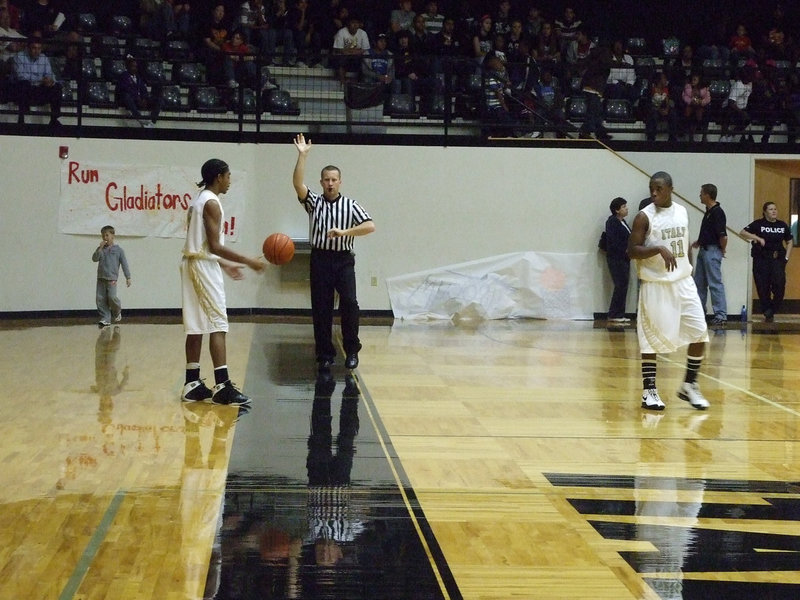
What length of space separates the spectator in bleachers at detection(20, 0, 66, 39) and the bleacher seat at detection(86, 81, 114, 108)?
1.31 meters

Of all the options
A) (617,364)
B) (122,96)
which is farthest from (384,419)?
(122,96)

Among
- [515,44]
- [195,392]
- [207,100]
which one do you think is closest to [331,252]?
[195,392]

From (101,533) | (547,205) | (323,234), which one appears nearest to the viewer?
(101,533)

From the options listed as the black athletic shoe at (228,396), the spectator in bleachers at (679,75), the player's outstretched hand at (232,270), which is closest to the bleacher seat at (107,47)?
the spectator in bleachers at (679,75)

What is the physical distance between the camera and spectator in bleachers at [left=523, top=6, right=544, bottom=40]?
18.5 metres

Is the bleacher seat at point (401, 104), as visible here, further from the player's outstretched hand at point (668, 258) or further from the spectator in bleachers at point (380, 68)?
the player's outstretched hand at point (668, 258)

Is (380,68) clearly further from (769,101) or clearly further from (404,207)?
(769,101)

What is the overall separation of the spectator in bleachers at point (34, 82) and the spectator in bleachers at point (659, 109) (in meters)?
9.15

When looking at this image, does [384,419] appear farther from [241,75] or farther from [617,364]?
[241,75]

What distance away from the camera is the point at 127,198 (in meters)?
15.7

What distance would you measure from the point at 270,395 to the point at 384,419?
1308 millimetres

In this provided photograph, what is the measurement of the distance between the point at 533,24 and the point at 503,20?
→ 1.94 ft

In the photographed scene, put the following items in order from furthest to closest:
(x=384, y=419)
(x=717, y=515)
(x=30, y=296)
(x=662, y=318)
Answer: (x=30, y=296)
(x=662, y=318)
(x=384, y=419)
(x=717, y=515)

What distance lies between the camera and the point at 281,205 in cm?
1617
